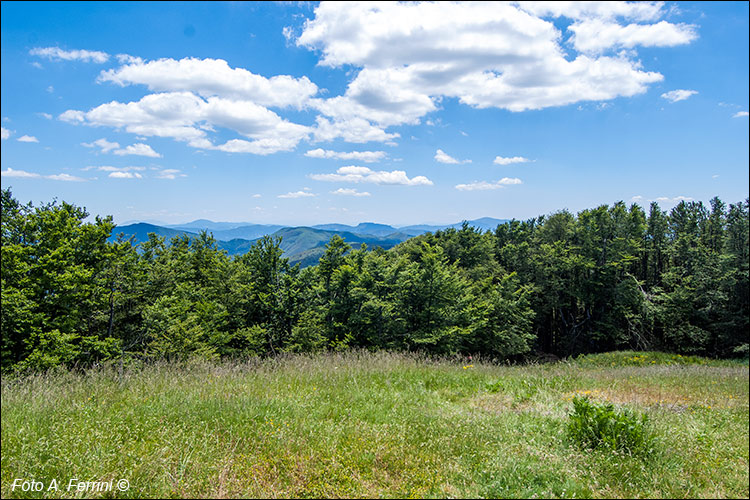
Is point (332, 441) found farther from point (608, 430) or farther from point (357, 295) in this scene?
point (357, 295)

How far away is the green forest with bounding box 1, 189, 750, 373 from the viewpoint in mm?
18469

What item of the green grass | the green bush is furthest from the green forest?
the green bush

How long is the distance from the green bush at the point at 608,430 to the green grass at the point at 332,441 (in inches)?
5.1

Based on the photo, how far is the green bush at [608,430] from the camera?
12.2 ft

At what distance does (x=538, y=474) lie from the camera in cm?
342

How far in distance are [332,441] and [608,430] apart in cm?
314

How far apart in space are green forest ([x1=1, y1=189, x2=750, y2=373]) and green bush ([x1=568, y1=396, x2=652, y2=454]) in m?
6.93

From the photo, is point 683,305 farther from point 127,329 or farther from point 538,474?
point 127,329

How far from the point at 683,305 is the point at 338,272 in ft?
109

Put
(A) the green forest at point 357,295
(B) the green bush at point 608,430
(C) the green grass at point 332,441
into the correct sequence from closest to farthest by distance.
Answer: (C) the green grass at point 332,441
(B) the green bush at point 608,430
(A) the green forest at point 357,295

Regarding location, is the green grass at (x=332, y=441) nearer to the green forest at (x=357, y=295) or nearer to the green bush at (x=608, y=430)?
the green bush at (x=608, y=430)

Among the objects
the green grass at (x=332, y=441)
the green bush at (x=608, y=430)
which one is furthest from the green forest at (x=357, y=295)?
the green bush at (x=608, y=430)

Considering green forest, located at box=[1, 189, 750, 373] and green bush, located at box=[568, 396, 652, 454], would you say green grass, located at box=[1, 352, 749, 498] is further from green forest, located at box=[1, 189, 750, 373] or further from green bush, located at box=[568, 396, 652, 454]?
green forest, located at box=[1, 189, 750, 373]

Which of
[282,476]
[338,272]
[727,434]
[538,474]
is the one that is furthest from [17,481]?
[338,272]
